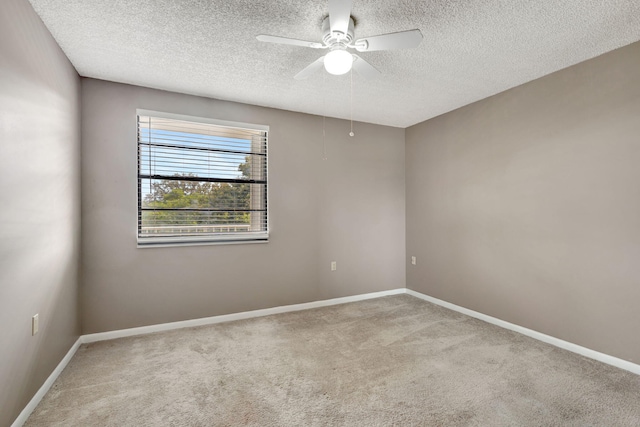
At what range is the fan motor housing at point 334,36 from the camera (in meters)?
1.90

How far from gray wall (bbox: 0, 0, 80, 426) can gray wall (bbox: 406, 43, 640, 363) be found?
389 centimetres

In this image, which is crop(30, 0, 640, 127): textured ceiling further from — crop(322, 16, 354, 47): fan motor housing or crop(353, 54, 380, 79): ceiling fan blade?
crop(353, 54, 380, 79): ceiling fan blade

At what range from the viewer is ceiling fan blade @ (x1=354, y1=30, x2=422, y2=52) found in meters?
1.76

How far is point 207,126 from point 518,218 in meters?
3.40

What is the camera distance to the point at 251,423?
5.74 feet

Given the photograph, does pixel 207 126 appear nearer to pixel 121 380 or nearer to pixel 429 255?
pixel 121 380

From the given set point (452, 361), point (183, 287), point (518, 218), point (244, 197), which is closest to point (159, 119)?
point (244, 197)

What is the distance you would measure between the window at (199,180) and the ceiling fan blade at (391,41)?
1.92m

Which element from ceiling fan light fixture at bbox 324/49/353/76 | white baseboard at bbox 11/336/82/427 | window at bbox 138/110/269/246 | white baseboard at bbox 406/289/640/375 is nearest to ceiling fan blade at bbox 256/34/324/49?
ceiling fan light fixture at bbox 324/49/353/76

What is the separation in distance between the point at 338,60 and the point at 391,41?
0.33 meters

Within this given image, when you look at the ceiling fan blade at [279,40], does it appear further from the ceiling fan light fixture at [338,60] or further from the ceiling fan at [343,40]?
the ceiling fan light fixture at [338,60]

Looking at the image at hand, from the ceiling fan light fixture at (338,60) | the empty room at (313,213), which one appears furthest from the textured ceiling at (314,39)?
the ceiling fan light fixture at (338,60)

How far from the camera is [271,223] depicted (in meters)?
3.64

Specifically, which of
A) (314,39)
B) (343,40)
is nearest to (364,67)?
(343,40)
